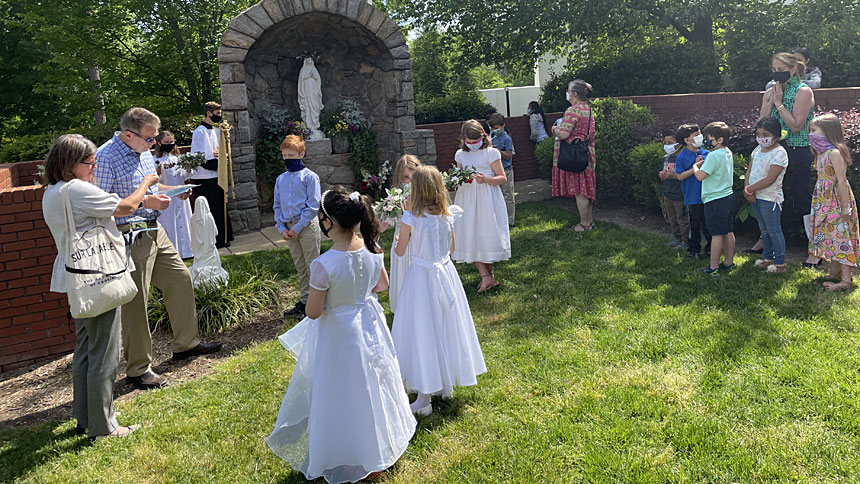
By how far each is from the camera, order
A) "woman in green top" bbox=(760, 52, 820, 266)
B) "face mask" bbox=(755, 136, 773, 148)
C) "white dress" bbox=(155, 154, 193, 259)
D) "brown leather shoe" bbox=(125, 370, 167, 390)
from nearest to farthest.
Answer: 1. "brown leather shoe" bbox=(125, 370, 167, 390)
2. "face mask" bbox=(755, 136, 773, 148)
3. "woman in green top" bbox=(760, 52, 820, 266)
4. "white dress" bbox=(155, 154, 193, 259)

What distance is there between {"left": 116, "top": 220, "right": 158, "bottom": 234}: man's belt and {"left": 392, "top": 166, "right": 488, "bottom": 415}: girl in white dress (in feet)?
6.33

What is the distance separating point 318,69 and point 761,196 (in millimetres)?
8405

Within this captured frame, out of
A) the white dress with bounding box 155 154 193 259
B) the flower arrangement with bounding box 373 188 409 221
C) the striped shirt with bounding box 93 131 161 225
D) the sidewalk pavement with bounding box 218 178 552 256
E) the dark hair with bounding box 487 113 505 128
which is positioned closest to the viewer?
the striped shirt with bounding box 93 131 161 225

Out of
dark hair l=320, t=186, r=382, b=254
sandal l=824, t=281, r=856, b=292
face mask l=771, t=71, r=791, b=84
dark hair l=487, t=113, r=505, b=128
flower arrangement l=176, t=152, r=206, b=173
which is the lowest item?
sandal l=824, t=281, r=856, b=292

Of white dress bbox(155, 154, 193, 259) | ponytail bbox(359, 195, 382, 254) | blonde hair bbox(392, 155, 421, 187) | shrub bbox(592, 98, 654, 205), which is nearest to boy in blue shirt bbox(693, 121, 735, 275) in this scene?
blonde hair bbox(392, 155, 421, 187)

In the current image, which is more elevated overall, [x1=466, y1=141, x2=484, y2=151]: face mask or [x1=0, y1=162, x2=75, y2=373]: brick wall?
[x1=466, y1=141, x2=484, y2=151]: face mask

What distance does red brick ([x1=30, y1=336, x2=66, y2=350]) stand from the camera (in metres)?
5.32

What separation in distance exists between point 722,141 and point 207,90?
1204cm

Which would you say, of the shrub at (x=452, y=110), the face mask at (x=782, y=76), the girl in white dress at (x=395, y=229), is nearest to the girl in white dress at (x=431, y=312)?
the girl in white dress at (x=395, y=229)

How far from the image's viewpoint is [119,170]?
4.50 m

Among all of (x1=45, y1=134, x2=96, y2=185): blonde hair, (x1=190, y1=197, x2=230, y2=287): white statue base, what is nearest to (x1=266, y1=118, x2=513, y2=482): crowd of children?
(x1=45, y1=134, x2=96, y2=185): blonde hair

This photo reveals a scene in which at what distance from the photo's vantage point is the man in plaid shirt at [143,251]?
4484 millimetres

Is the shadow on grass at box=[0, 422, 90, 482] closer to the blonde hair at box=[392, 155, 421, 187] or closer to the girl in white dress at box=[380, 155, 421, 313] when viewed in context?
the girl in white dress at box=[380, 155, 421, 313]

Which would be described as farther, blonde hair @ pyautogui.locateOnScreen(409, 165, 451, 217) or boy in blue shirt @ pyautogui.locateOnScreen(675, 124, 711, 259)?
boy in blue shirt @ pyautogui.locateOnScreen(675, 124, 711, 259)
